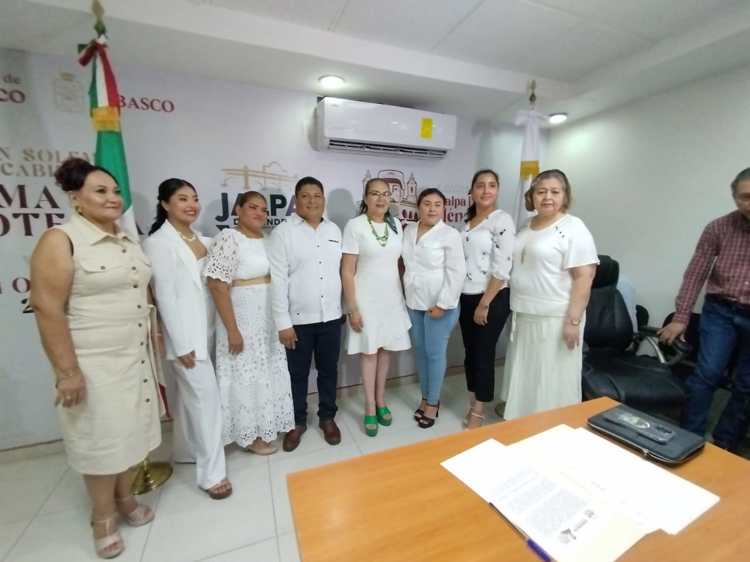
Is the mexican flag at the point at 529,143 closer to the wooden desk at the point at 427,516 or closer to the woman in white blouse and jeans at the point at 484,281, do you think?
the woman in white blouse and jeans at the point at 484,281

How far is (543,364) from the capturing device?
6.27ft

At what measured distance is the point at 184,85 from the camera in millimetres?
2133

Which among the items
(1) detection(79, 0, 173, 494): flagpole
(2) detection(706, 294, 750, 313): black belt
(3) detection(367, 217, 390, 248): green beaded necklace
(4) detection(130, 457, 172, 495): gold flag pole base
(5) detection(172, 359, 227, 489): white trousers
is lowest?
(4) detection(130, 457, 172, 495): gold flag pole base

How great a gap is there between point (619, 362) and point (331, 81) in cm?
271

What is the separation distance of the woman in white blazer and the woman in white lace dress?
13 cm

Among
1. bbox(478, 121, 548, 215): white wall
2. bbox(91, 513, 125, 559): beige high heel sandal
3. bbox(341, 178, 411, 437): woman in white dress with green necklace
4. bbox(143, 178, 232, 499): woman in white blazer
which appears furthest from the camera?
bbox(478, 121, 548, 215): white wall

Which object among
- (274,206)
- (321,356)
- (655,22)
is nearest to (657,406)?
(321,356)

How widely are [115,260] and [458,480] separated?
1.43m

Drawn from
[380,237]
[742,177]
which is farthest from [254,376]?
[742,177]

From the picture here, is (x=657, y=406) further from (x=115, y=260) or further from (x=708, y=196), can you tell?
(x=115, y=260)

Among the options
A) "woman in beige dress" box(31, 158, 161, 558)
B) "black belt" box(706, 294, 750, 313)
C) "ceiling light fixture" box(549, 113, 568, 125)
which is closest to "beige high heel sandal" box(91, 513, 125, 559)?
"woman in beige dress" box(31, 158, 161, 558)

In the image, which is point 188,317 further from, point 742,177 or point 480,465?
point 742,177

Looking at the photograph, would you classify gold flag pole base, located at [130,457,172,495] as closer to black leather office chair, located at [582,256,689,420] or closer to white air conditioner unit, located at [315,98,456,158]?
white air conditioner unit, located at [315,98,456,158]

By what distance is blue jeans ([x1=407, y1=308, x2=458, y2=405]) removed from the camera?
2191mm
